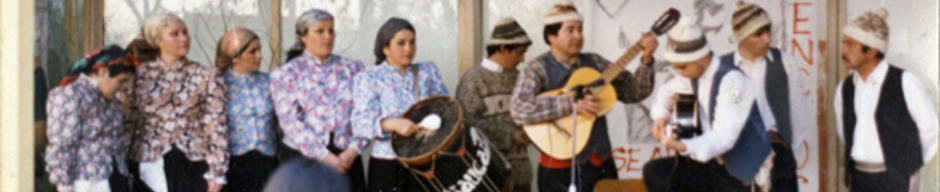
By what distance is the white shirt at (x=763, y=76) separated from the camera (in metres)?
5.96

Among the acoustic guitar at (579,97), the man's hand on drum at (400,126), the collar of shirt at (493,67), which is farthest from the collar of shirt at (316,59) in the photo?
the acoustic guitar at (579,97)

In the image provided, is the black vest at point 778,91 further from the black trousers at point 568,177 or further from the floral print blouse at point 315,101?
the floral print blouse at point 315,101

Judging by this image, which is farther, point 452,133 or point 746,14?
point 746,14

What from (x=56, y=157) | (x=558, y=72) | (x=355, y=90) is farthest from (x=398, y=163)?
(x=56, y=157)

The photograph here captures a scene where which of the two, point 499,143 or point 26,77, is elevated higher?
point 26,77

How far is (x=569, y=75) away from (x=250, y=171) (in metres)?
1.96

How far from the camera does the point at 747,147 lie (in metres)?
5.90

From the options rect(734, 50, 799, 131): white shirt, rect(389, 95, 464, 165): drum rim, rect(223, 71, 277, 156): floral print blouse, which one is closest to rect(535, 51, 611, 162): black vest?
rect(389, 95, 464, 165): drum rim

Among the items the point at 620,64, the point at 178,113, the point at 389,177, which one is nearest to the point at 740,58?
the point at 620,64

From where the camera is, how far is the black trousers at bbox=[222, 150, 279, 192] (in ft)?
20.6

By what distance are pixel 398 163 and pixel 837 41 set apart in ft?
8.39

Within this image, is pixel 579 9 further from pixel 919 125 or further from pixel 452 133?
pixel 919 125

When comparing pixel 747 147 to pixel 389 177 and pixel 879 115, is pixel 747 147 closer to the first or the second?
pixel 879 115

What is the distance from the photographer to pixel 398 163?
19.9ft
